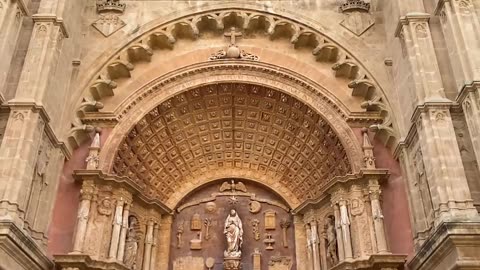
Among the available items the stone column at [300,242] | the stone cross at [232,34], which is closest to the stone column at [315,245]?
the stone column at [300,242]

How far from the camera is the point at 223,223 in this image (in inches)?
530

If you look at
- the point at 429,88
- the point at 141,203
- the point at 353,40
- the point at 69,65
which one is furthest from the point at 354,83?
the point at 69,65

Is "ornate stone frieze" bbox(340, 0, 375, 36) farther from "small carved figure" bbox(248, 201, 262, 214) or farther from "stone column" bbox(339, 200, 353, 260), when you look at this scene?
"small carved figure" bbox(248, 201, 262, 214)

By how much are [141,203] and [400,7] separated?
24.6 feet

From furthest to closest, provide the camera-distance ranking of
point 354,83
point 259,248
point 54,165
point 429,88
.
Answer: point 259,248 < point 354,83 < point 54,165 < point 429,88

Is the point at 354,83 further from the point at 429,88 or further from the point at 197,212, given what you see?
the point at 197,212

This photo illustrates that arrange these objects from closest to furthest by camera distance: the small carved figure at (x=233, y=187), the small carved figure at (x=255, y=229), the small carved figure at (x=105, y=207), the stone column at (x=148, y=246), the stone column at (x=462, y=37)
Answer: the stone column at (x=462, y=37)
the small carved figure at (x=105, y=207)
the stone column at (x=148, y=246)
the small carved figure at (x=255, y=229)
the small carved figure at (x=233, y=187)

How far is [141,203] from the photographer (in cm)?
1229

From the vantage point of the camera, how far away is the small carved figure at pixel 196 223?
13328 mm

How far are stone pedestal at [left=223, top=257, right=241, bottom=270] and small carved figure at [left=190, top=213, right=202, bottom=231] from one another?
4.09 feet

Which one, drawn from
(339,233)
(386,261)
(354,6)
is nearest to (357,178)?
(339,233)

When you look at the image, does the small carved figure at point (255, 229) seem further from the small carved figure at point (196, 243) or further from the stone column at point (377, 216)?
the stone column at point (377, 216)

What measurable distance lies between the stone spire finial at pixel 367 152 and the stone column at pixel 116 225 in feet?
18.0

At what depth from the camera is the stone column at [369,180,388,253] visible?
1046cm
